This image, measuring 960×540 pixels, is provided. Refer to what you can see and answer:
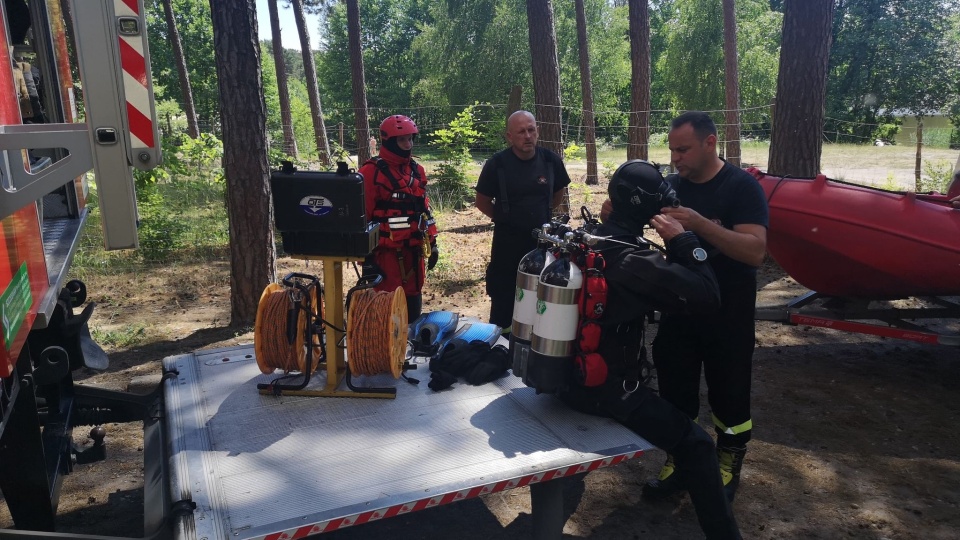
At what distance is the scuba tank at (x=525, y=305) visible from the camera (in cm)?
339

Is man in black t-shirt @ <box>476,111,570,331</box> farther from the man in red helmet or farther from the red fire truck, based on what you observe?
the red fire truck

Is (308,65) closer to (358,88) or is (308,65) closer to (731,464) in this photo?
(358,88)

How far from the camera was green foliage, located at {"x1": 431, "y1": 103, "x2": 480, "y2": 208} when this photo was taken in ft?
45.4

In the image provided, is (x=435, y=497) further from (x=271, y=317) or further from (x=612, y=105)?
(x=612, y=105)

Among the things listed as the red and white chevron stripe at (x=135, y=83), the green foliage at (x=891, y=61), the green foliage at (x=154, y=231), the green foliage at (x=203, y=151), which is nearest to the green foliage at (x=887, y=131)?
the green foliage at (x=891, y=61)

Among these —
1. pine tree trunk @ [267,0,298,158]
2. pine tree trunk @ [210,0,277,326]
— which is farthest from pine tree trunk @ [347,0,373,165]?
pine tree trunk @ [210,0,277,326]

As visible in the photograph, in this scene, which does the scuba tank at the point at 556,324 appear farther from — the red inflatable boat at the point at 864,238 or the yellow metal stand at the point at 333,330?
the red inflatable boat at the point at 864,238

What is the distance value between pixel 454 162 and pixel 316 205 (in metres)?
10.7

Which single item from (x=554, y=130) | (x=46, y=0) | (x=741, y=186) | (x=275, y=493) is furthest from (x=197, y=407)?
(x=554, y=130)

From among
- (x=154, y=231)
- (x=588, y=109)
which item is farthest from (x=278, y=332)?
(x=588, y=109)

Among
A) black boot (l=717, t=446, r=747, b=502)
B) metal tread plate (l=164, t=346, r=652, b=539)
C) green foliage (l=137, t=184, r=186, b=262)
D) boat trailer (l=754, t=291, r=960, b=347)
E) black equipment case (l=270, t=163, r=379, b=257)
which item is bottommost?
black boot (l=717, t=446, r=747, b=502)

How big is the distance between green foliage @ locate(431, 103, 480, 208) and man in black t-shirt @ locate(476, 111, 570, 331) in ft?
26.9

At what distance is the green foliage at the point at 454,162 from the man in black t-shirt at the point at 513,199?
26.9 ft

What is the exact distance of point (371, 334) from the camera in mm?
3674
